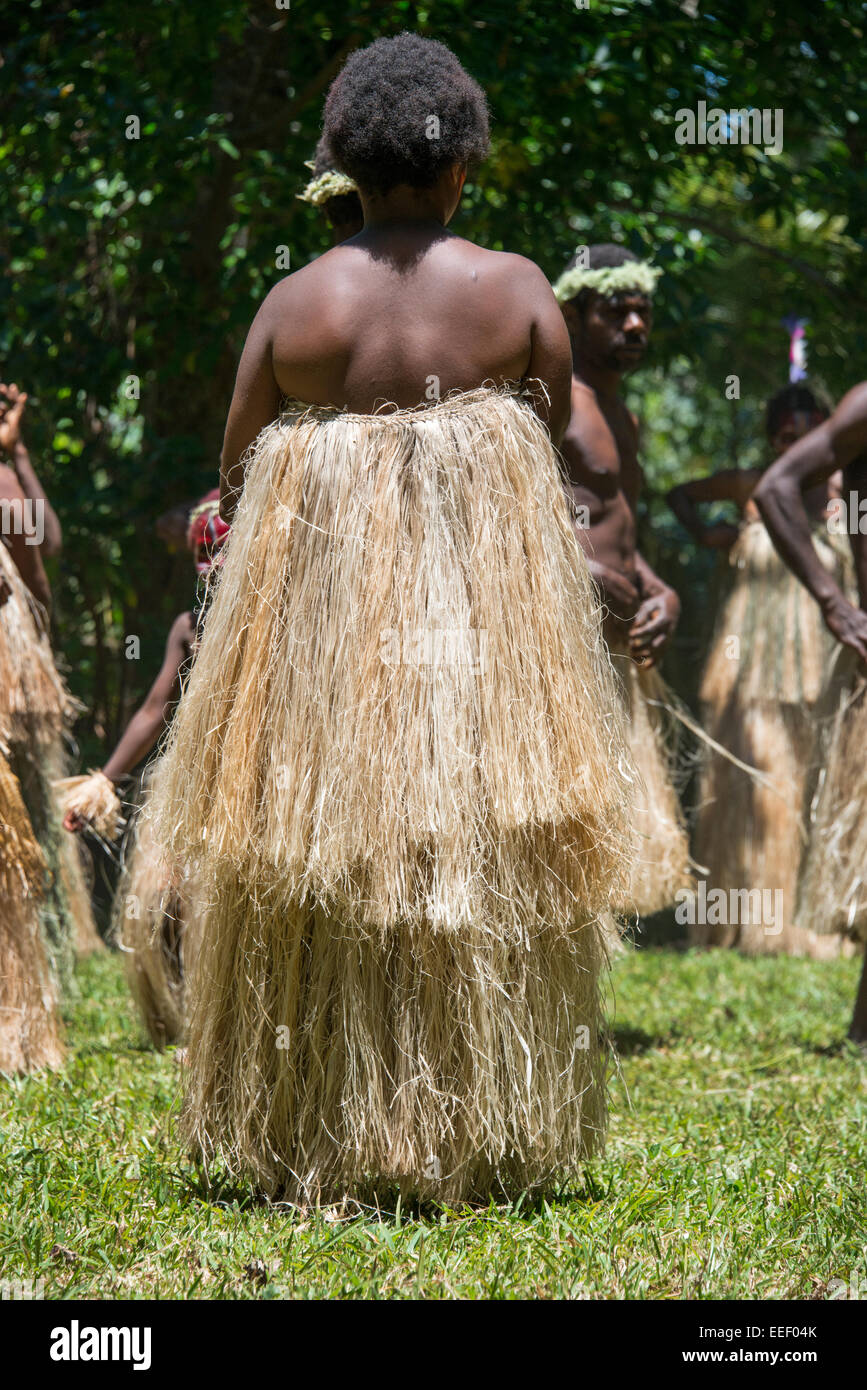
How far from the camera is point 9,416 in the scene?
12.5ft

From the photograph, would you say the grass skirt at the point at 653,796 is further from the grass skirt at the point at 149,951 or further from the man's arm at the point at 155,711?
the grass skirt at the point at 149,951

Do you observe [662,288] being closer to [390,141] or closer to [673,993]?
[673,993]

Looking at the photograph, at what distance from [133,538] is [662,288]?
2474mm

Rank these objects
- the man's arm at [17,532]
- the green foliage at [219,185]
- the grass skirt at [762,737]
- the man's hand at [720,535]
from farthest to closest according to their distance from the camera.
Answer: the man's hand at [720,535], the grass skirt at [762,737], the green foliage at [219,185], the man's arm at [17,532]

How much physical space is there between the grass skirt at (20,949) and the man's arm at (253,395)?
1.19 meters

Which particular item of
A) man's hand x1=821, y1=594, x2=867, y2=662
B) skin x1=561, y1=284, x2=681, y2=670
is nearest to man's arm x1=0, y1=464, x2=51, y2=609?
skin x1=561, y1=284, x2=681, y2=670

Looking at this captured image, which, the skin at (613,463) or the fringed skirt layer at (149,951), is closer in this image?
the fringed skirt layer at (149,951)

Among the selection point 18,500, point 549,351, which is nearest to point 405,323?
point 549,351

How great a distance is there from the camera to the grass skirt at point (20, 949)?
3357mm

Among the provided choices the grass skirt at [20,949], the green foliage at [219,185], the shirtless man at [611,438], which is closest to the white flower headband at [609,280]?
the shirtless man at [611,438]

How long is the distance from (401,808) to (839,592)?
1.87 metres

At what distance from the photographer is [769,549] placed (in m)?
6.38

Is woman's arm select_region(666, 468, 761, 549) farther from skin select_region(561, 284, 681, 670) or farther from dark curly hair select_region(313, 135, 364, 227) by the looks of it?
dark curly hair select_region(313, 135, 364, 227)
